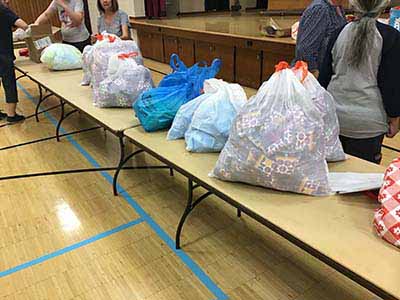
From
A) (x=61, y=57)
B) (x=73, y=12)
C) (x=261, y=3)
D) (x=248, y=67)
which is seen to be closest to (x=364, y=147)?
(x=248, y=67)

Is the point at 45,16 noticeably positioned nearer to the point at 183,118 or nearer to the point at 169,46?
the point at 169,46

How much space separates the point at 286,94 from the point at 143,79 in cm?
143

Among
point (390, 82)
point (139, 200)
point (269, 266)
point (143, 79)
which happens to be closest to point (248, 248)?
point (269, 266)

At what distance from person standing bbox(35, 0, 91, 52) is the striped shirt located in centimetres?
283

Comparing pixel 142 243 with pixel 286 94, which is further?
pixel 142 243

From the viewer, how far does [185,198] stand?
96.2 inches

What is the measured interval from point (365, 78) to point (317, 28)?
0.41 meters

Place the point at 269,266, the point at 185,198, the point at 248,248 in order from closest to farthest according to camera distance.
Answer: the point at 269,266 < the point at 248,248 < the point at 185,198

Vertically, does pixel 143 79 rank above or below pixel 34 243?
above

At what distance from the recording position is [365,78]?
61.9 inches

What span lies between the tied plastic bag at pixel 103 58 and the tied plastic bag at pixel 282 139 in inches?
60.4

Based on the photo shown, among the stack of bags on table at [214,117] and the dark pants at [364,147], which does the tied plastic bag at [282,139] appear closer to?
the stack of bags on table at [214,117]

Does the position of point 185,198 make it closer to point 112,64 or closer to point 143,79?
point 143,79

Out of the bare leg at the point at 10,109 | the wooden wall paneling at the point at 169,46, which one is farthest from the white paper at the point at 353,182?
the wooden wall paneling at the point at 169,46
